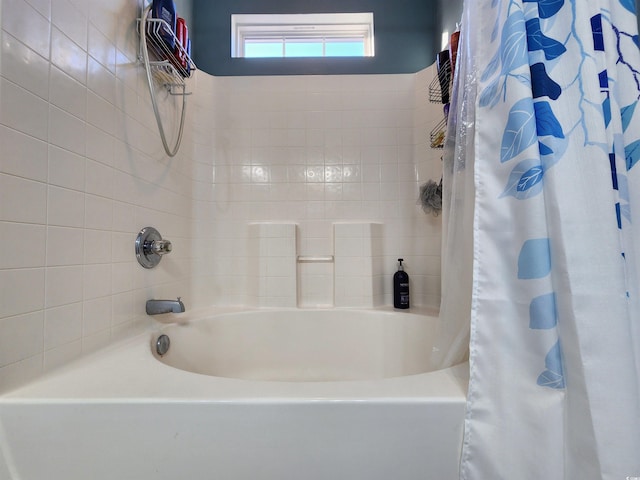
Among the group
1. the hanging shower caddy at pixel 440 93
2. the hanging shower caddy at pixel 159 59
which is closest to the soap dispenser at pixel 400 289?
the hanging shower caddy at pixel 440 93

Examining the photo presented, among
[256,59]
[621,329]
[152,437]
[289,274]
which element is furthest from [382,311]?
[256,59]

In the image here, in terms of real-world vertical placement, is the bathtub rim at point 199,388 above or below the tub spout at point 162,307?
below

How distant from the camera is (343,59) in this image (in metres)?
1.61

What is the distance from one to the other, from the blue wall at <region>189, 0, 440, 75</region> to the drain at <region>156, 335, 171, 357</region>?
61.3 inches

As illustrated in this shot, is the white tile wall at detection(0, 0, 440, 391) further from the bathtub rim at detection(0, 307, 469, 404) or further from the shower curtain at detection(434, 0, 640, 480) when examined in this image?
the shower curtain at detection(434, 0, 640, 480)

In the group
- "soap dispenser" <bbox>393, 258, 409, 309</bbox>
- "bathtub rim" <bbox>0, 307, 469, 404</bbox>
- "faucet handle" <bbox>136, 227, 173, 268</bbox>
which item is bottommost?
"bathtub rim" <bbox>0, 307, 469, 404</bbox>

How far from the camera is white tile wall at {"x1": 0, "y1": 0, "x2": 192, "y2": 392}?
1.88ft

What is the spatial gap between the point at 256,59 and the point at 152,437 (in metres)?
1.89

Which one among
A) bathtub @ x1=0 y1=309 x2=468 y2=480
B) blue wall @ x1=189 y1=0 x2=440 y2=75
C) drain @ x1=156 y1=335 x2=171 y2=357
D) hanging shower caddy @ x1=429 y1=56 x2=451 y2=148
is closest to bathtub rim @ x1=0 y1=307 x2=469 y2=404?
bathtub @ x1=0 y1=309 x2=468 y2=480

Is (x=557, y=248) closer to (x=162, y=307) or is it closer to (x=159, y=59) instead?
(x=162, y=307)

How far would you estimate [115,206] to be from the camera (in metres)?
0.88

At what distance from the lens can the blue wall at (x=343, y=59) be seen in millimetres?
1608

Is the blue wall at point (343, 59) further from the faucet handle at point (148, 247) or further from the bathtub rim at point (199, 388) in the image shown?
the bathtub rim at point (199, 388)

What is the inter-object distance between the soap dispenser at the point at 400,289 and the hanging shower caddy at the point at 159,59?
4.29ft
